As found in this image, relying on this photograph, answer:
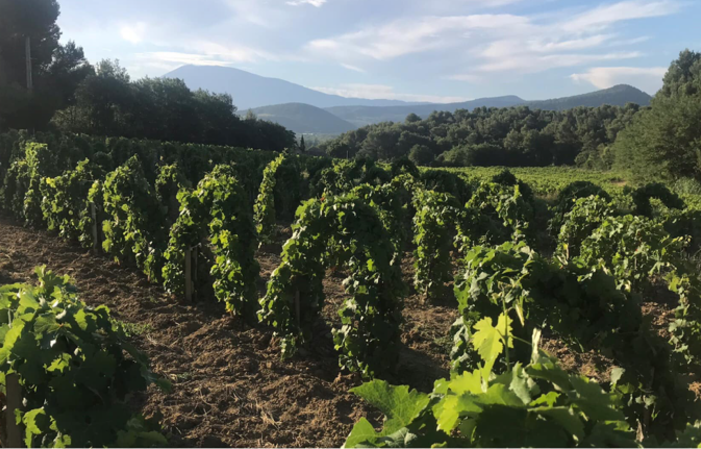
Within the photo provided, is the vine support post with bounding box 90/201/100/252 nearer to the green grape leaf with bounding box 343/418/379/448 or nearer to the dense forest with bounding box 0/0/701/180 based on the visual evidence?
the dense forest with bounding box 0/0/701/180

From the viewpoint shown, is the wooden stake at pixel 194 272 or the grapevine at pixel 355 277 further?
the wooden stake at pixel 194 272

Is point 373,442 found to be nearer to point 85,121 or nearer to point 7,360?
point 7,360

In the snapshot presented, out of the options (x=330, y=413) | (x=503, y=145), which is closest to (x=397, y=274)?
(x=330, y=413)

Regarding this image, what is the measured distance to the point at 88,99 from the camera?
45562 mm

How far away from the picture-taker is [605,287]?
3.08 m

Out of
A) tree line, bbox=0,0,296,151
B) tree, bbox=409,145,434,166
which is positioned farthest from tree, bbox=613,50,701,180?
tree, bbox=409,145,434,166

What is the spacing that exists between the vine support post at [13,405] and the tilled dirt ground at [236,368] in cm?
155

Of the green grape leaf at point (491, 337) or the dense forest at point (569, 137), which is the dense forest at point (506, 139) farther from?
the green grape leaf at point (491, 337)

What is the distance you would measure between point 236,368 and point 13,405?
2926mm

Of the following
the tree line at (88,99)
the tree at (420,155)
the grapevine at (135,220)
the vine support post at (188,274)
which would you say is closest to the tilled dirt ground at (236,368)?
the vine support post at (188,274)

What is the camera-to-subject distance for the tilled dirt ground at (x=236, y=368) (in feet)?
14.0

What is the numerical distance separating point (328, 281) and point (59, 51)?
42.1m

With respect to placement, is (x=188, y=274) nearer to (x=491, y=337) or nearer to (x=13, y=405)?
(x=13, y=405)

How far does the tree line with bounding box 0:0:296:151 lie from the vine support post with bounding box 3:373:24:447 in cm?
3847
